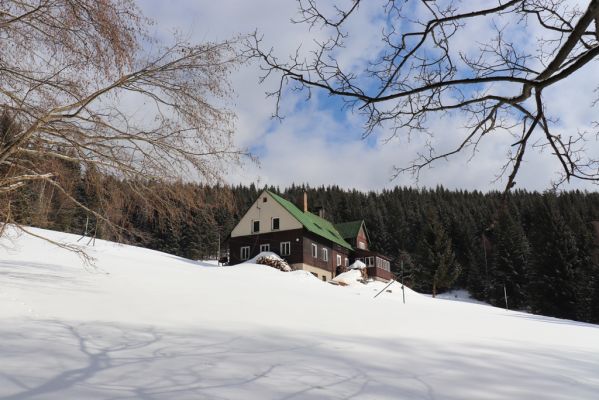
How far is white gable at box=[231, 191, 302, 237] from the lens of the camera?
34719 millimetres

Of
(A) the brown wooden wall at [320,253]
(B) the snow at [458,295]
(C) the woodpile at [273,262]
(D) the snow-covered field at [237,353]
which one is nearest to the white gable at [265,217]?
(A) the brown wooden wall at [320,253]

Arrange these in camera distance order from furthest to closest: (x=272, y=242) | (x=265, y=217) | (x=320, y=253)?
(x=320, y=253) → (x=265, y=217) → (x=272, y=242)

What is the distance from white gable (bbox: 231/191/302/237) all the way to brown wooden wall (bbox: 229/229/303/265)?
14.9 inches

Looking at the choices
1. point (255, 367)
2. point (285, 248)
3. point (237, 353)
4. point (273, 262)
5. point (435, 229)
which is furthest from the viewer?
point (435, 229)

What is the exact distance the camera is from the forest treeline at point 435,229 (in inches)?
292

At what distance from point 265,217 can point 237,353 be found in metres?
31.2

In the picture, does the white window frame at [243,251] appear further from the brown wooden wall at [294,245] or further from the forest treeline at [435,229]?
the forest treeline at [435,229]

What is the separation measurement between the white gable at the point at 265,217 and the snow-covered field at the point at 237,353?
25.7 metres

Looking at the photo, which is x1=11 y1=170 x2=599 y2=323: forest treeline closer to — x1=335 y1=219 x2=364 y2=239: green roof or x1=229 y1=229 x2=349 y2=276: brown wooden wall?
x1=229 y1=229 x2=349 y2=276: brown wooden wall

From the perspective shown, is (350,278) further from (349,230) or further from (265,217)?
(349,230)

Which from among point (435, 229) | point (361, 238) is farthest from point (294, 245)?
point (435, 229)

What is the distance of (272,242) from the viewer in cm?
3522

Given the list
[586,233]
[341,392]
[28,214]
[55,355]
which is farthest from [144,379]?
[586,233]

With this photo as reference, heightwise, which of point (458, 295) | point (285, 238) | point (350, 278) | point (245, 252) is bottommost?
point (458, 295)
